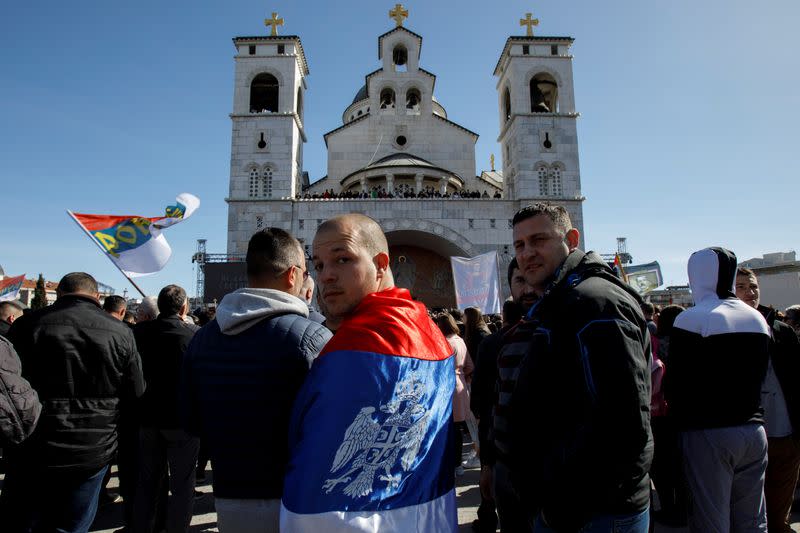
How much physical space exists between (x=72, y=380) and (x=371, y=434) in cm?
295

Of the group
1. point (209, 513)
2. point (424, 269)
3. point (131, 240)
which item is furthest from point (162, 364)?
point (424, 269)

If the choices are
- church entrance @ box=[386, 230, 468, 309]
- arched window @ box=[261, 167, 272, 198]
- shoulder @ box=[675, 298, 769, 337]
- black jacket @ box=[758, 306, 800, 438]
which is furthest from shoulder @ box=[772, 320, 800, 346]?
arched window @ box=[261, 167, 272, 198]

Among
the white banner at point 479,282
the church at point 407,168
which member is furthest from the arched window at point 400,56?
the white banner at point 479,282

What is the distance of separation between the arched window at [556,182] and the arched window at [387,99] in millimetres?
12143

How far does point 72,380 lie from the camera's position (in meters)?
3.44

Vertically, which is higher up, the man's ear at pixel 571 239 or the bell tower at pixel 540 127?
the bell tower at pixel 540 127

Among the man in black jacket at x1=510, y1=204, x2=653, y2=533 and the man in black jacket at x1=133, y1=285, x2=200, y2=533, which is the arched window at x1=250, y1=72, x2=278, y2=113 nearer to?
the man in black jacket at x1=133, y1=285, x2=200, y2=533

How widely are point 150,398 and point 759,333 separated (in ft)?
16.0

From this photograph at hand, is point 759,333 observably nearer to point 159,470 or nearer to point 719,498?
point 719,498

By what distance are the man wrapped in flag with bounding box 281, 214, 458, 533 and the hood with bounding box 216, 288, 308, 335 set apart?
0.47 meters

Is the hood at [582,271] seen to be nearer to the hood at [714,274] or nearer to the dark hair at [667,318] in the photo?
the hood at [714,274]

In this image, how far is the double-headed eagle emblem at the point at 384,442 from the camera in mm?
1521

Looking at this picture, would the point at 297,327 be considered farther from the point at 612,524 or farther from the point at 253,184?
the point at 253,184

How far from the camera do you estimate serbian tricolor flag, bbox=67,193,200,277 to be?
8008 millimetres
